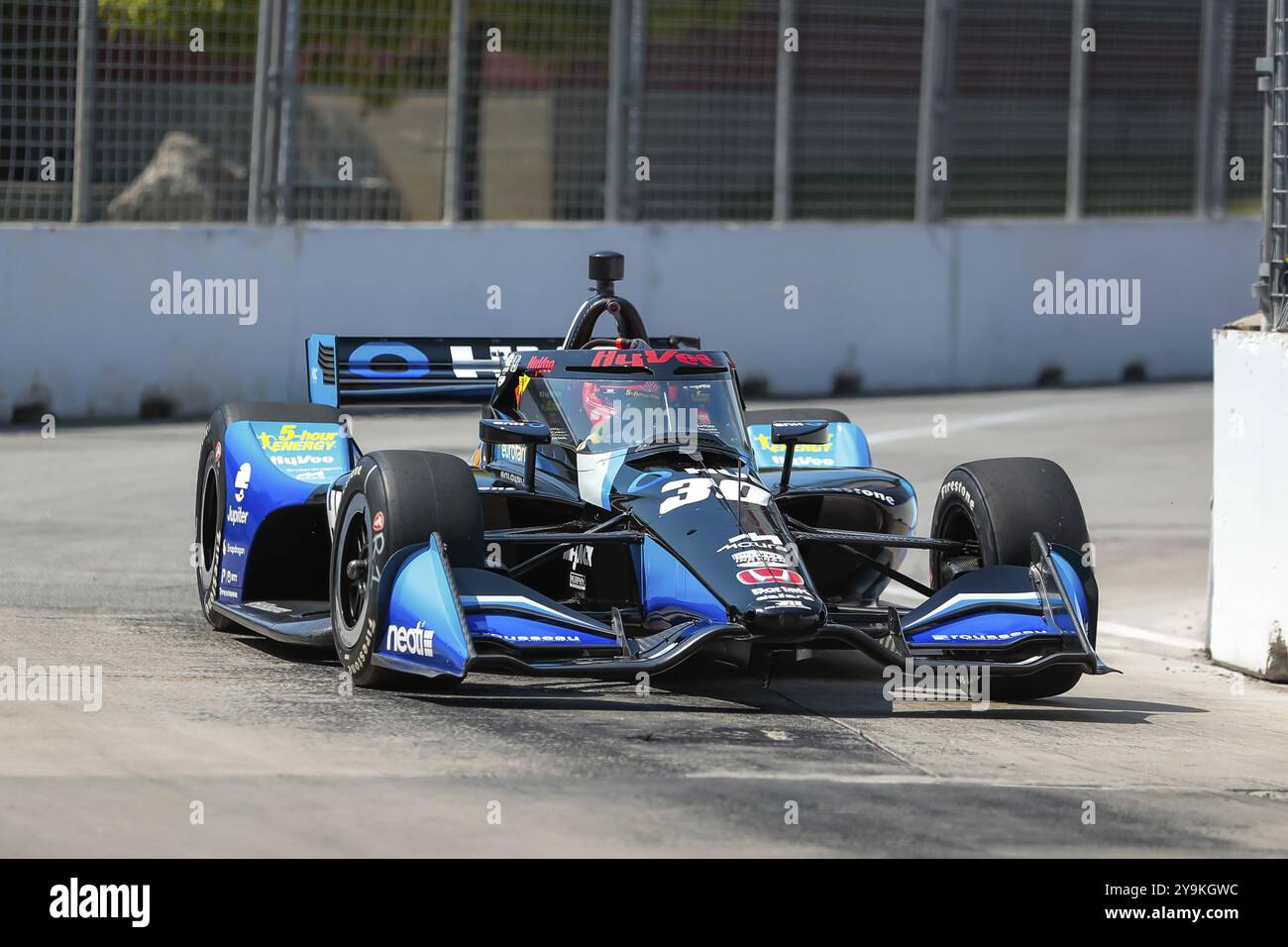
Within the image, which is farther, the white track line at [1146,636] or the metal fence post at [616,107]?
the metal fence post at [616,107]

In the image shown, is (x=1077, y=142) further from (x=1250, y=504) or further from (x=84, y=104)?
(x=1250, y=504)

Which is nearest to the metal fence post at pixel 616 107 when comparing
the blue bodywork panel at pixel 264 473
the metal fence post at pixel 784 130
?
the metal fence post at pixel 784 130

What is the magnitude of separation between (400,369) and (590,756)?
393 centimetres

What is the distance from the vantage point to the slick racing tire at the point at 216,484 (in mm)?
8930

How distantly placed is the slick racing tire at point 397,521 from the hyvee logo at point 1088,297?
12.6 meters

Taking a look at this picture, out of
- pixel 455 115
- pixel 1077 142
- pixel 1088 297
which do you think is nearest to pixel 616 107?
pixel 455 115

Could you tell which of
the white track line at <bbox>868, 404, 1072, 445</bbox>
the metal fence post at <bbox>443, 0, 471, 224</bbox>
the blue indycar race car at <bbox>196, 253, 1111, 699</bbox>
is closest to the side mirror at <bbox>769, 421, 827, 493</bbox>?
the blue indycar race car at <bbox>196, 253, 1111, 699</bbox>

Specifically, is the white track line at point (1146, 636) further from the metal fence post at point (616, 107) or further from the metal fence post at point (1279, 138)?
the metal fence post at point (616, 107)

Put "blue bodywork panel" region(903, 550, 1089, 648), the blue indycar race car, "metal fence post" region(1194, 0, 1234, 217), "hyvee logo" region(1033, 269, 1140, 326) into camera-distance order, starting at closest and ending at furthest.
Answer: the blue indycar race car → "blue bodywork panel" region(903, 550, 1089, 648) → "hyvee logo" region(1033, 269, 1140, 326) → "metal fence post" region(1194, 0, 1234, 217)

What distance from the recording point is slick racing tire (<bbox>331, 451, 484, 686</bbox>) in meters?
7.18

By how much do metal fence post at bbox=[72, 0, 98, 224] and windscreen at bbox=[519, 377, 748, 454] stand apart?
845 centimetres

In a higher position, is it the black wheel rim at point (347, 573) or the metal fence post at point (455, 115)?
the metal fence post at point (455, 115)

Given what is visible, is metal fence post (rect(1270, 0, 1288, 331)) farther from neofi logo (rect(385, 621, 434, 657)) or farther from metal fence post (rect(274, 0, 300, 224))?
metal fence post (rect(274, 0, 300, 224))
